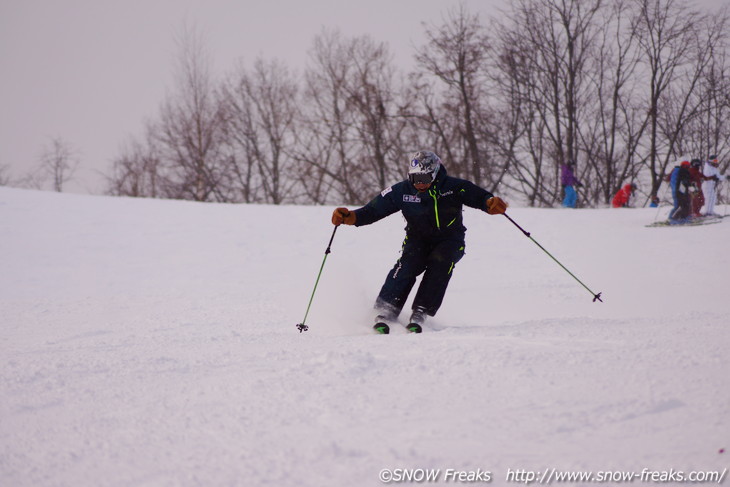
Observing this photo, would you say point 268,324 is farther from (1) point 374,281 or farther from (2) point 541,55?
(2) point 541,55

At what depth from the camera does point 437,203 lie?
524 centimetres

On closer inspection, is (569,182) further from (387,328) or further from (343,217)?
(387,328)

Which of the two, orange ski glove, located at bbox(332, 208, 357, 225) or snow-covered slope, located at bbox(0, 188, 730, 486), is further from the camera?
orange ski glove, located at bbox(332, 208, 357, 225)

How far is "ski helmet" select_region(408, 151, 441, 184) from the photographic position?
5.12m

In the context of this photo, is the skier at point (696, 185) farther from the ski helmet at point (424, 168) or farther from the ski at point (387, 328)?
the ski at point (387, 328)

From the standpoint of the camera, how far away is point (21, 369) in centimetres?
362

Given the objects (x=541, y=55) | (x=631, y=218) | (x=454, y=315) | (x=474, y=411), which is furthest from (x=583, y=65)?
Result: (x=474, y=411)

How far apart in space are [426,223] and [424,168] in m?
0.48

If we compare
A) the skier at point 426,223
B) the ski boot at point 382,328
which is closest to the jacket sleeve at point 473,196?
the skier at point 426,223

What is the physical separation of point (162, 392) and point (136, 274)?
7.25 m

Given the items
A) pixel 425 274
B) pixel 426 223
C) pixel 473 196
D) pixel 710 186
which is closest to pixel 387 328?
pixel 425 274

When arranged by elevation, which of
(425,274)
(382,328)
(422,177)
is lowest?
(382,328)

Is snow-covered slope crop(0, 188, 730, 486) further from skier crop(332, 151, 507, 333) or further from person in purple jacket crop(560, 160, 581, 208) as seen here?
person in purple jacket crop(560, 160, 581, 208)

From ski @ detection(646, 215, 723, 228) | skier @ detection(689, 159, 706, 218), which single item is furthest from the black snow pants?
skier @ detection(689, 159, 706, 218)
